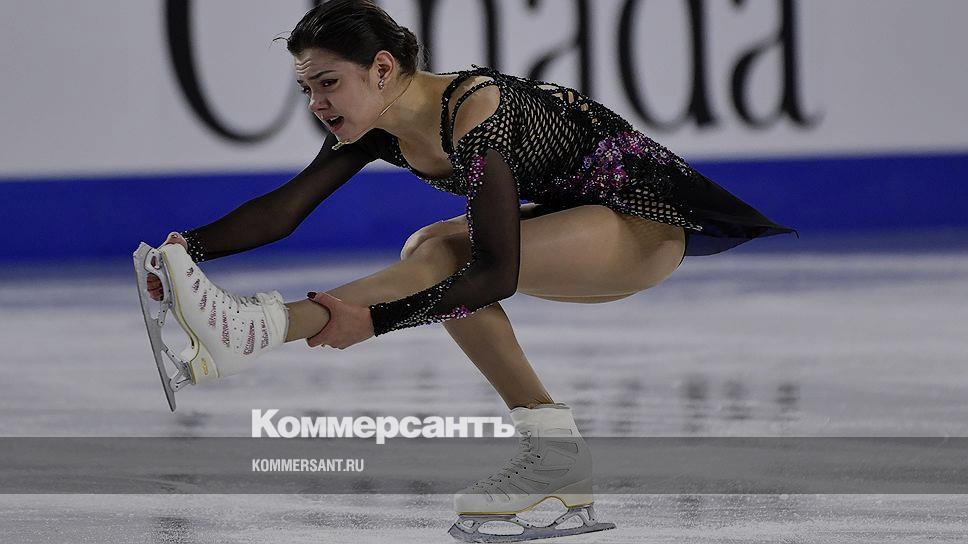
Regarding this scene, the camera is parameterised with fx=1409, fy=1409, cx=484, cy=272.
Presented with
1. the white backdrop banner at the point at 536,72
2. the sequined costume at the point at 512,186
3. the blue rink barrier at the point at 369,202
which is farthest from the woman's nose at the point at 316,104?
the white backdrop banner at the point at 536,72

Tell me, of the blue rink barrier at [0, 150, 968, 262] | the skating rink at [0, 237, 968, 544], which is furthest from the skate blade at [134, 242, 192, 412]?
the blue rink barrier at [0, 150, 968, 262]

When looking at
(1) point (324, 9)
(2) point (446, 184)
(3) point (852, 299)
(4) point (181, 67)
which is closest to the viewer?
(1) point (324, 9)

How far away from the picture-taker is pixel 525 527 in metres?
2.09

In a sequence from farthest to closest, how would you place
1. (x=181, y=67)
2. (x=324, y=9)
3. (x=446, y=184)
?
(x=181, y=67) < (x=446, y=184) < (x=324, y=9)

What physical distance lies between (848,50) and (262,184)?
9.28 feet

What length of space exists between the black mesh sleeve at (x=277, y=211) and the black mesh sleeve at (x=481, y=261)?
1.23ft

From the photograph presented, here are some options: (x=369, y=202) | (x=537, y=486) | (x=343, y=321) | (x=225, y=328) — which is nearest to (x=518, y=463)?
(x=537, y=486)

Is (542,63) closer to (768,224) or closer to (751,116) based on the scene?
(751,116)

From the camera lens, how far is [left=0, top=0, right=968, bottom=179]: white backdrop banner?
6348mm

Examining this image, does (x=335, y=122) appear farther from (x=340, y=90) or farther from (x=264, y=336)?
(x=264, y=336)

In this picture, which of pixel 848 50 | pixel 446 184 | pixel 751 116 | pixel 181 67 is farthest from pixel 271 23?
pixel 446 184

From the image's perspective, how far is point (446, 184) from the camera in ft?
7.53

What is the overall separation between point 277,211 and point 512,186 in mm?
485

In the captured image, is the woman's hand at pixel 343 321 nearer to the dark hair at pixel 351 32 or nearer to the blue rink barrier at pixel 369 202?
the dark hair at pixel 351 32
